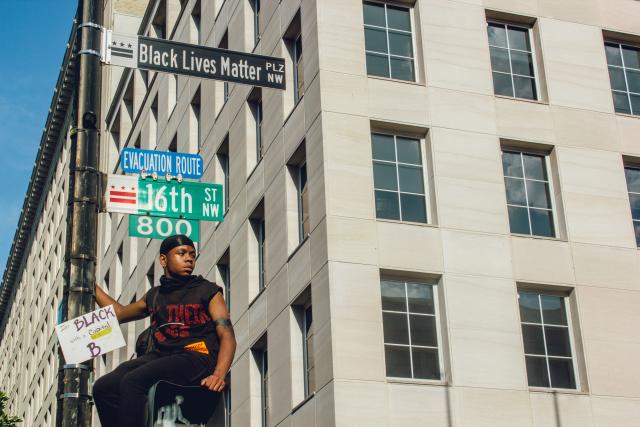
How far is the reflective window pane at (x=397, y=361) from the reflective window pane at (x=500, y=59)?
8094 millimetres

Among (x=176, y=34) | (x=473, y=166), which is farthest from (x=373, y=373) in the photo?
(x=176, y=34)

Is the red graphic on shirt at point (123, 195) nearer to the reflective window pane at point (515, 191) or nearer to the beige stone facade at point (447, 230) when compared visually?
the beige stone facade at point (447, 230)

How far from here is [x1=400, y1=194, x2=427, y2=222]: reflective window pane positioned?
2339 cm

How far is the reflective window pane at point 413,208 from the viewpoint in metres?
23.4

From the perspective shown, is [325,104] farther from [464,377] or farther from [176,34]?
[176,34]

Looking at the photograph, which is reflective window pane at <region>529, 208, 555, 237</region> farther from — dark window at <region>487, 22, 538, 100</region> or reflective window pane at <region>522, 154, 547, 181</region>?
dark window at <region>487, 22, 538, 100</region>

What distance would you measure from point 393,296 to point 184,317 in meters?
14.8

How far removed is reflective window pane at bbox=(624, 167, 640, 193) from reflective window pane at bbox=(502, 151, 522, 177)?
9.69 ft

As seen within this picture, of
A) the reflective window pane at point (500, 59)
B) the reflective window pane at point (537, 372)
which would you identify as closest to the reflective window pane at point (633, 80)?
the reflective window pane at point (500, 59)

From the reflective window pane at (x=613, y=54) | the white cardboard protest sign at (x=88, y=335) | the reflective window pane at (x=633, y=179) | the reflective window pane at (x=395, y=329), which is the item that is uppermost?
the reflective window pane at (x=613, y=54)

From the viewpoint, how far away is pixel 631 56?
90.1ft

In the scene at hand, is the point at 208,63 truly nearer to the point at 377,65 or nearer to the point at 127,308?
the point at 127,308

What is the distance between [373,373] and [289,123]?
7.57m

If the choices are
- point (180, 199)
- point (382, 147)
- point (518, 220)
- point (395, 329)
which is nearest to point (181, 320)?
point (180, 199)
